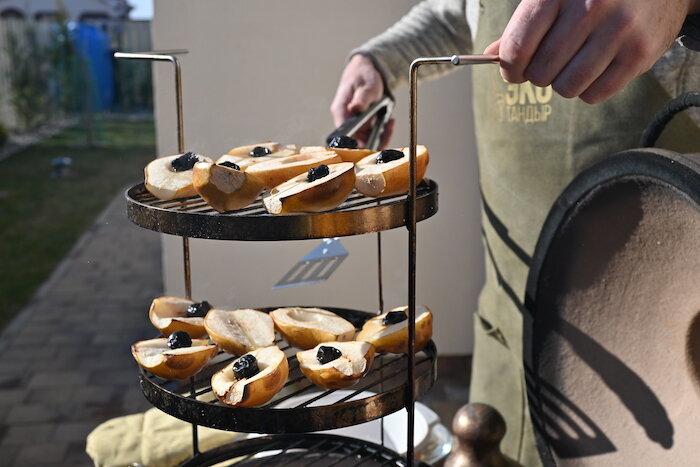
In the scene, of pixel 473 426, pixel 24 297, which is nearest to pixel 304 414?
pixel 473 426

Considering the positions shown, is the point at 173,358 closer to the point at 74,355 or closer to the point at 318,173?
the point at 318,173

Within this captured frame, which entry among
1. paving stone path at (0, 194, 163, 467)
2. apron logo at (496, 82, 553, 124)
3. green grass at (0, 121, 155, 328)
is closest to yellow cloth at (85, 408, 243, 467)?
apron logo at (496, 82, 553, 124)

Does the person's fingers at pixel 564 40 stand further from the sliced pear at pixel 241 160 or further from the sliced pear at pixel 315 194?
the sliced pear at pixel 241 160

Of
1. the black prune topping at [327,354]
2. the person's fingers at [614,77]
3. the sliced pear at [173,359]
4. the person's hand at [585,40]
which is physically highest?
the person's hand at [585,40]

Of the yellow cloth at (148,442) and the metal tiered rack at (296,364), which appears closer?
the metal tiered rack at (296,364)

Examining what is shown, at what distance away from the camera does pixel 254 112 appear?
2949 millimetres

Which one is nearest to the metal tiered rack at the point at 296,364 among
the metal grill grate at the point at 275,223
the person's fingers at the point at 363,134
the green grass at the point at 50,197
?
the metal grill grate at the point at 275,223

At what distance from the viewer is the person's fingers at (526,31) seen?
0.86 m

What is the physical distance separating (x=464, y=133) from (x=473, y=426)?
1.99 m

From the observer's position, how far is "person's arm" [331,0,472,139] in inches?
63.6

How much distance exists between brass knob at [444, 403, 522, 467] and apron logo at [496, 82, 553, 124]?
1.99ft

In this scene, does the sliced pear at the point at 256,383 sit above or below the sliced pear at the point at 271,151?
below

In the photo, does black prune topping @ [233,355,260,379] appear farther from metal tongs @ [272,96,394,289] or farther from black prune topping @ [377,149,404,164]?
black prune topping @ [377,149,404,164]

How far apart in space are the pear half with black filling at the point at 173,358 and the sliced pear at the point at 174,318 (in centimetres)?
7
